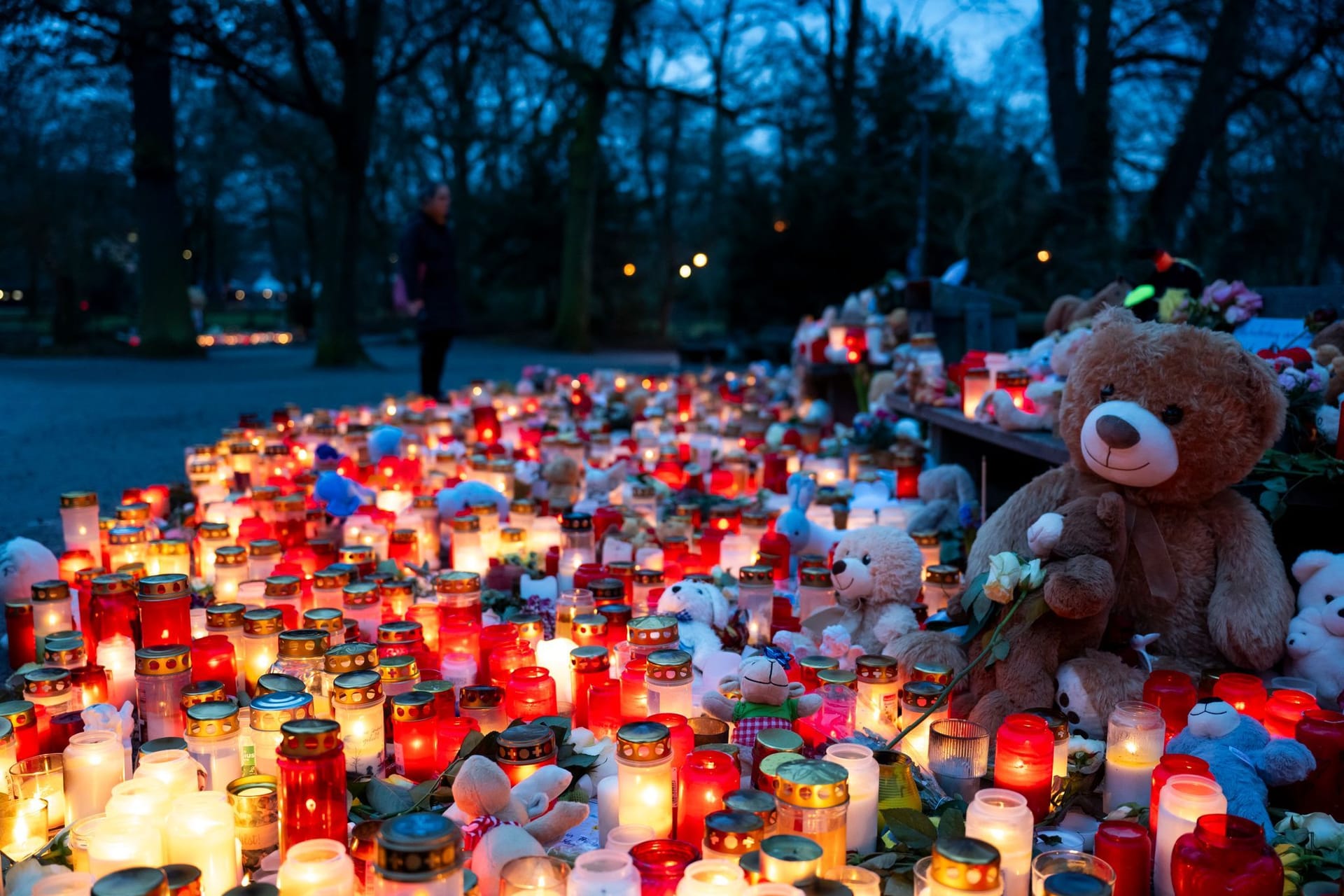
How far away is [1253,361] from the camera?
2.57 meters

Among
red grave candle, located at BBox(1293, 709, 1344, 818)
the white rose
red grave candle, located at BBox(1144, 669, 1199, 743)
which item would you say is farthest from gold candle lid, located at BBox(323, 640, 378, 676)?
red grave candle, located at BBox(1293, 709, 1344, 818)

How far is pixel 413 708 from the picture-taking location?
2.18 m

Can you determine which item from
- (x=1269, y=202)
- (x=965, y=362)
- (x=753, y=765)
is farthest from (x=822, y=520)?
(x=1269, y=202)

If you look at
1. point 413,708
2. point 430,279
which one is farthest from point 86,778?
point 430,279

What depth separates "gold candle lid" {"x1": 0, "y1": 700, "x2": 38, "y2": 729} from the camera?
2078 mm

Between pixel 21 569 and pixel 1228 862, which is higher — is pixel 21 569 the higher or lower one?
the higher one

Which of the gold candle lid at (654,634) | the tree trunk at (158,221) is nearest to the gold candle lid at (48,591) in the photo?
the gold candle lid at (654,634)

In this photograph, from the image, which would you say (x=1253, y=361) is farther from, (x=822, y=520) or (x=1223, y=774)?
(x=822, y=520)

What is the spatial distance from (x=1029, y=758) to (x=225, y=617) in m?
1.96

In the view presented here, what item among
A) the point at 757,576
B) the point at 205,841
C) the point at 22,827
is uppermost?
the point at 757,576

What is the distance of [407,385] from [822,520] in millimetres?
7679

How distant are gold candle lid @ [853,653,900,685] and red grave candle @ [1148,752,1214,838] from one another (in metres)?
0.61

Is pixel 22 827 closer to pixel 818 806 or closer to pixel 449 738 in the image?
pixel 449 738

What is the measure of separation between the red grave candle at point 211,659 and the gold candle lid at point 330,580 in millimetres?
412
